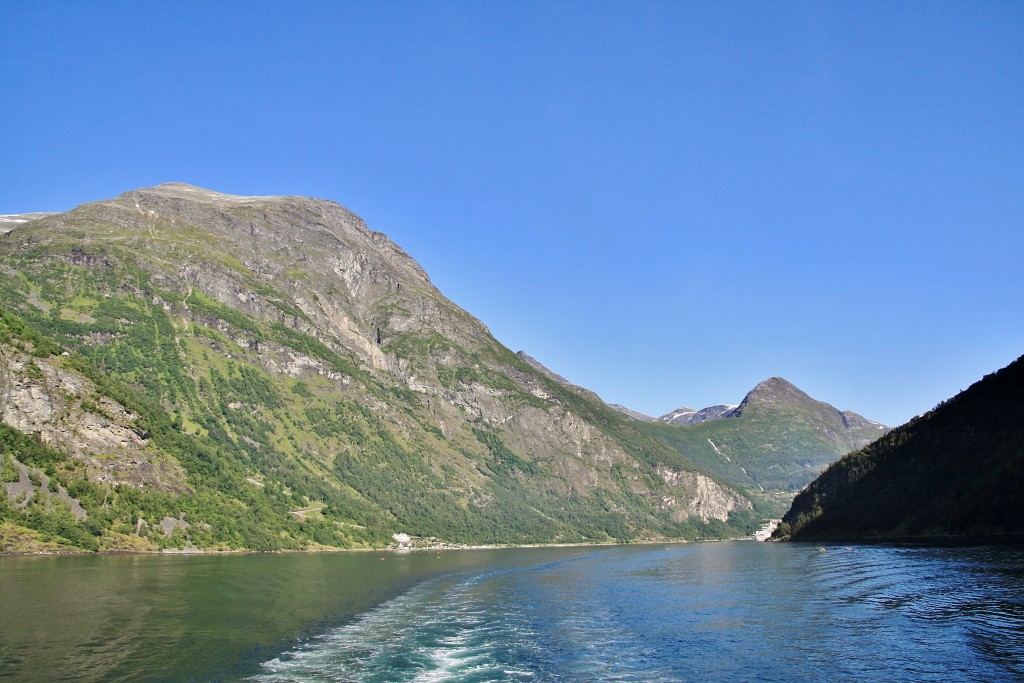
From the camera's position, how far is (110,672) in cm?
5091

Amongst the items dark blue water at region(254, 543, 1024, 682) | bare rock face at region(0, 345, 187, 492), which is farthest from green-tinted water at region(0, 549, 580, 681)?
bare rock face at region(0, 345, 187, 492)

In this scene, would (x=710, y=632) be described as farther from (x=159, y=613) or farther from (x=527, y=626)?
(x=159, y=613)

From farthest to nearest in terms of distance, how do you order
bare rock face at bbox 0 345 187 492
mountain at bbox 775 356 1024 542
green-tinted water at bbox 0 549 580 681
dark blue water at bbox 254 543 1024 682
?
bare rock face at bbox 0 345 187 492 < mountain at bbox 775 356 1024 542 < green-tinted water at bbox 0 549 580 681 < dark blue water at bbox 254 543 1024 682

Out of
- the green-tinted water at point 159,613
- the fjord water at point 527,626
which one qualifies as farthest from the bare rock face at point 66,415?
the fjord water at point 527,626

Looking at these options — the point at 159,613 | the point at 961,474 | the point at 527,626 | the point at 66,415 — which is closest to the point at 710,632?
the point at 527,626

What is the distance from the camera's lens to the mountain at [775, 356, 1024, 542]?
13775cm

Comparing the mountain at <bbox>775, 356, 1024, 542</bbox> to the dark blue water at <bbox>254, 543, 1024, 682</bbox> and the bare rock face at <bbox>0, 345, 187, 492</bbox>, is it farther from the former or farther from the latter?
the bare rock face at <bbox>0, 345, 187, 492</bbox>

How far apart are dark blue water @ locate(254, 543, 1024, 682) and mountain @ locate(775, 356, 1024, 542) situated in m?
29.6

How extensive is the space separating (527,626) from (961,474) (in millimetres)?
128362

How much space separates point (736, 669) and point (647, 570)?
351ft

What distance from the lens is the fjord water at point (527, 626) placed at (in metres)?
52.8

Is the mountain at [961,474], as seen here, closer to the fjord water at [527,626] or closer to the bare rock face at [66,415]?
the fjord water at [527,626]

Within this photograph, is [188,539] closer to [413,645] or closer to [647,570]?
[647,570]

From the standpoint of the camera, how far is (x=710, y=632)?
68.9 meters
